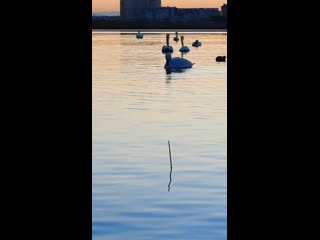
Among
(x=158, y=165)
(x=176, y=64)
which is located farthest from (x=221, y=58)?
(x=158, y=165)

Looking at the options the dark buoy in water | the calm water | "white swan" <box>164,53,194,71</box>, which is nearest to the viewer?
the calm water

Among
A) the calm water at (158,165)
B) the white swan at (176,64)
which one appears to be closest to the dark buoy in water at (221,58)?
the white swan at (176,64)

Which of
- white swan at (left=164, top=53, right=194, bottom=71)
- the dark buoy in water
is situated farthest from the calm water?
the dark buoy in water

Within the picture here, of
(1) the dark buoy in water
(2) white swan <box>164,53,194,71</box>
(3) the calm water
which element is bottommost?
(1) the dark buoy in water

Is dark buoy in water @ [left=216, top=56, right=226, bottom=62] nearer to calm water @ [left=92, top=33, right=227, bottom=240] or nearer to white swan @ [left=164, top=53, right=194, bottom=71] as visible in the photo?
white swan @ [left=164, top=53, right=194, bottom=71]

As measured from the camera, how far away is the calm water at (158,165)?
8.45 meters

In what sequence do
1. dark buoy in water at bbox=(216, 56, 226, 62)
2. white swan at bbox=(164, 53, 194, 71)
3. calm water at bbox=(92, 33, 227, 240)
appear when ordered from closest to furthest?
calm water at bbox=(92, 33, 227, 240), white swan at bbox=(164, 53, 194, 71), dark buoy in water at bbox=(216, 56, 226, 62)

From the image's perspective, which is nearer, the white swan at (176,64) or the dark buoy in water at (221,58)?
the white swan at (176,64)

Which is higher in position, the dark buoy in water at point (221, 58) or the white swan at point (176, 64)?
the white swan at point (176, 64)

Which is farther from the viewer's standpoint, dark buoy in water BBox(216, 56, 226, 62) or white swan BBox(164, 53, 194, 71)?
dark buoy in water BBox(216, 56, 226, 62)

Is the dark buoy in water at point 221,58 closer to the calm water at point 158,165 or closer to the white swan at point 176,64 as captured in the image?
the white swan at point 176,64

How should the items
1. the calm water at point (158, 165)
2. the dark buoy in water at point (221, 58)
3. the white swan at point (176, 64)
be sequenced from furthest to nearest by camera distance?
1. the dark buoy in water at point (221, 58)
2. the white swan at point (176, 64)
3. the calm water at point (158, 165)

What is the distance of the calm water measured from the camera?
8.45 metres
